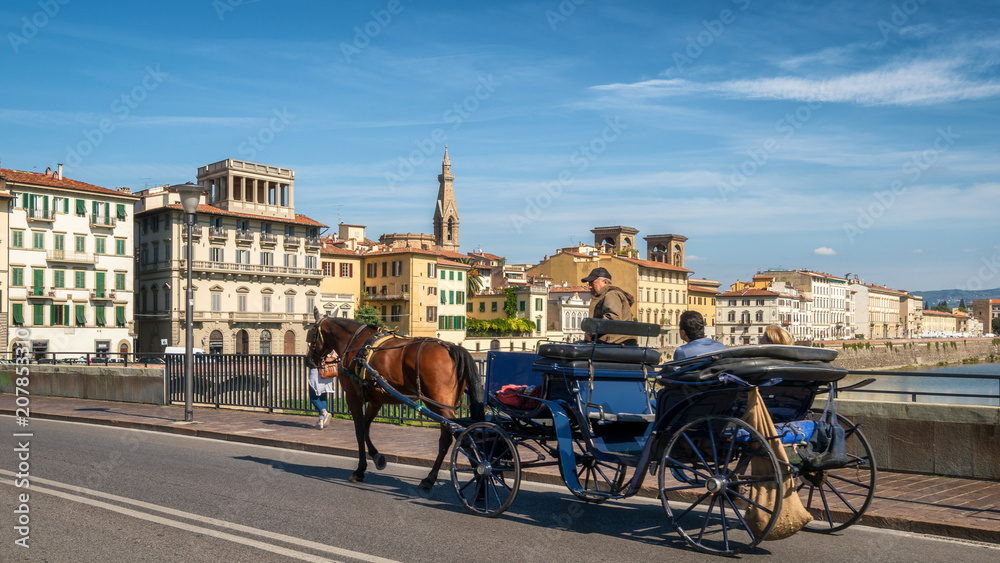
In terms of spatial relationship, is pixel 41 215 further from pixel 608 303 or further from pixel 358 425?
pixel 608 303

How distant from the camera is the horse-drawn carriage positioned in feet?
21.0

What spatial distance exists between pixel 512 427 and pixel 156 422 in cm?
977

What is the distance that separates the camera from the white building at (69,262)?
62312 mm

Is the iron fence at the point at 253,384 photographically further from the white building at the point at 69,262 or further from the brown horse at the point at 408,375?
the white building at the point at 69,262

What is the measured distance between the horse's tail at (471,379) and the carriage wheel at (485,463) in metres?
0.66

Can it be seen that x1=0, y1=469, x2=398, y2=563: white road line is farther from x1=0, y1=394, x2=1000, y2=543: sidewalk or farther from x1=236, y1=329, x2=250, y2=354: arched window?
x1=236, y1=329, x2=250, y2=354: arched window

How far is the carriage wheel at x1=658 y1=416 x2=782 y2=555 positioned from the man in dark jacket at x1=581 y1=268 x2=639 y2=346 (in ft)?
5.79

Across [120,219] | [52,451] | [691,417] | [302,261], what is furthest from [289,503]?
[302,261]

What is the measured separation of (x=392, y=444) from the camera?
40.9 ft

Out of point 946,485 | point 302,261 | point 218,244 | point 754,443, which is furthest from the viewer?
point 302,261

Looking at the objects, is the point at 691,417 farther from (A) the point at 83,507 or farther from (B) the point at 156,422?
(B) the point at 156,422

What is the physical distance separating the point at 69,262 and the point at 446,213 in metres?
92.8

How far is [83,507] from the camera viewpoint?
8.03 m

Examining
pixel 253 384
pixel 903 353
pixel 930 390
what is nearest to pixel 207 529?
pixel 253 384
